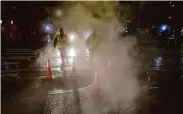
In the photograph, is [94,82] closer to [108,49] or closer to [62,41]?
[62,41]

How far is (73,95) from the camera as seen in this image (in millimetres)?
7637

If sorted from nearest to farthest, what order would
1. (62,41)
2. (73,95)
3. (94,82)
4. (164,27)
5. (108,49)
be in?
(73,95) < (94,82) < (62,41) < (108,49) < (164,27)

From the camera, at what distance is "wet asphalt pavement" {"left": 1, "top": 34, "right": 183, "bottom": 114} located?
6492 mm

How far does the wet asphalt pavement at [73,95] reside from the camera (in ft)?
21.3

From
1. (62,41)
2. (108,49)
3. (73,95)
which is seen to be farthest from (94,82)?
(108,49)

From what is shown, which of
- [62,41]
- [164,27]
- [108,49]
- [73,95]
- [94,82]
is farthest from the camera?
[164,27]

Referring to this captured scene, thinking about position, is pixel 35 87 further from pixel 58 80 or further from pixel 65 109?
pixel 65 109

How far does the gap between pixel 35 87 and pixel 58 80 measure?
113cm

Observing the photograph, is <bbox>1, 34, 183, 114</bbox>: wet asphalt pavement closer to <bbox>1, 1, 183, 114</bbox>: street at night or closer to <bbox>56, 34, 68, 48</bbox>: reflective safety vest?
<bbox>1, 1, 183, 114</bbox>: street at night

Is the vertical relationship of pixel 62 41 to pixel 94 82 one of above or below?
above

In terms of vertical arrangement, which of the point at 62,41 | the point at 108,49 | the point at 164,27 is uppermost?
the point at 164,27

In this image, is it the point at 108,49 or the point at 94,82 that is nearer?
the point at 94,82

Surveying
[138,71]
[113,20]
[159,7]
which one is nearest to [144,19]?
[159,7]

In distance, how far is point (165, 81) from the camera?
31.7 feet
